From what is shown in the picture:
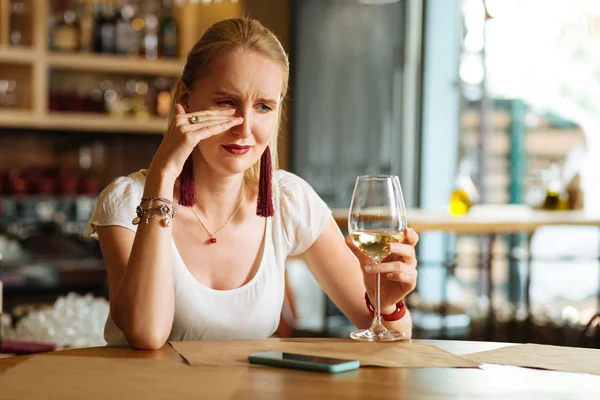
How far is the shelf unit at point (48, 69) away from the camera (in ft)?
16.6

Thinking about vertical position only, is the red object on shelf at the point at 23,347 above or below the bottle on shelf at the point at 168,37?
below

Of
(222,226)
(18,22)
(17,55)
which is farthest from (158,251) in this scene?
(18,22)

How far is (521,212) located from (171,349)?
3.21 metres

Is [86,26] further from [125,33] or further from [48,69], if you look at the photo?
[48,69]

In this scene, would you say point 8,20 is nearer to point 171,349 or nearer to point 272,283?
point 272,283

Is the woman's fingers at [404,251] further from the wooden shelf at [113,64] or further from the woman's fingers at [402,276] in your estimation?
the wooden shelf at [113,64]

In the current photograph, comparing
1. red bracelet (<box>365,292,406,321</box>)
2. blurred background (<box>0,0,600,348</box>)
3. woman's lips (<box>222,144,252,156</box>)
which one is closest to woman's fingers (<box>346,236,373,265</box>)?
red bracelet (<box>365,292,406,321</box>)

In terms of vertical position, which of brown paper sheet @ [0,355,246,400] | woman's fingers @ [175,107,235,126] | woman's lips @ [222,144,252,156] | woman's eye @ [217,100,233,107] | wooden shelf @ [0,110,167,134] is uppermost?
wooden shelf @ [0,110,167,134]

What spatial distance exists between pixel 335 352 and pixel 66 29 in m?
4.23

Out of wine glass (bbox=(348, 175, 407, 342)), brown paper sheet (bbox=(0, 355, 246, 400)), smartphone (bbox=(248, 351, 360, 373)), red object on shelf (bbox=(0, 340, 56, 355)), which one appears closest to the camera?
brown paper sheet (bbox=(0, 355, 246, 400))

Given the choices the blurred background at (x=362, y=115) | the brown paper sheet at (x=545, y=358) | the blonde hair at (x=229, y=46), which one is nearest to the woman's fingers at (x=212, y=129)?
the blonde hair at (x=229, y=46)

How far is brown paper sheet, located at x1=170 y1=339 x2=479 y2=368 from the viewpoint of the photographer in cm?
133

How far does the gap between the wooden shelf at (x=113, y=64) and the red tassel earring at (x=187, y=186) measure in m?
3.38

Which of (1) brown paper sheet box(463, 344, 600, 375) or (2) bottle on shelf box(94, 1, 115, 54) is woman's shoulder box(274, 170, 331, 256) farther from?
(2) bottle on shelf box(94, 1, 115, 54)
